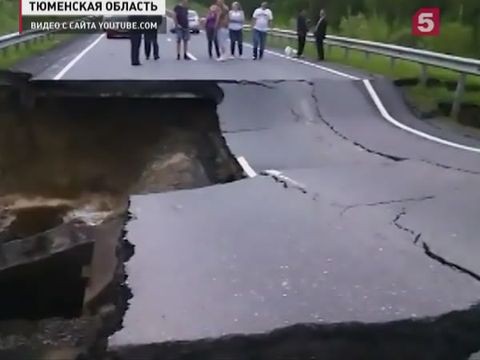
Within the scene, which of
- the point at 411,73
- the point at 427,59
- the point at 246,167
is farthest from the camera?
the point at 411,73

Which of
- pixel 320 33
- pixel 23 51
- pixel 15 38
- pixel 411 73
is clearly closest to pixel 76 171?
pixel 15 38

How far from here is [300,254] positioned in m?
6.47

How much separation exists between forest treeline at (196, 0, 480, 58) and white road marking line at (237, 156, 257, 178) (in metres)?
21.4

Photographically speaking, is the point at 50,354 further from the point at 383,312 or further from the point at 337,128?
the point at 337,128

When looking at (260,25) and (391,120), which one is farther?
(260,25)

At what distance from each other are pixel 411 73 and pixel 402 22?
2010 cm

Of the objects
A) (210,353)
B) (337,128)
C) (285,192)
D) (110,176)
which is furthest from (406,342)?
(110,176)

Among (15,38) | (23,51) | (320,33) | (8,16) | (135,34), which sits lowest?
(8,16)

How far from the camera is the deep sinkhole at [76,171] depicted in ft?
34.1

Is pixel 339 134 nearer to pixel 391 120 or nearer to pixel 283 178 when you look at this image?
pixel 391 120

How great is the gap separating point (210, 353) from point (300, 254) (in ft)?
6.03

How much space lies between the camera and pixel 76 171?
1530 centimetres

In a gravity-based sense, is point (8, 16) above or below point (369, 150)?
below

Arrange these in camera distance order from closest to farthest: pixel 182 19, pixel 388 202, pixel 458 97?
pixel 388 202 → pixel 458 97 → pixel 182 19
